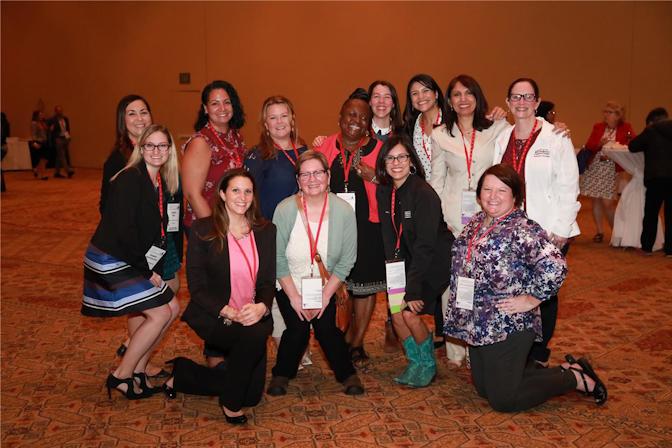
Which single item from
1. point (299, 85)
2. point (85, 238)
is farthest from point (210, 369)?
point (299, 85)

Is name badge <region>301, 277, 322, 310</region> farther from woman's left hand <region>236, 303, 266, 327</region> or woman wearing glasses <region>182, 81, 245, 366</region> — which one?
woman wearing glasses <region>182, 81, 245, 366</region>

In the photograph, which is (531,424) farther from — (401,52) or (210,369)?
(401,52)

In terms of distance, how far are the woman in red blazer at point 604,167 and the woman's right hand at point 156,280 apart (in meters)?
5.60

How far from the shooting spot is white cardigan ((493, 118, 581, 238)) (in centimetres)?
370

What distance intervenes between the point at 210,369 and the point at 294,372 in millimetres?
483

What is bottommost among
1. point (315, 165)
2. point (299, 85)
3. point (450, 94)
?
point (315, 165)

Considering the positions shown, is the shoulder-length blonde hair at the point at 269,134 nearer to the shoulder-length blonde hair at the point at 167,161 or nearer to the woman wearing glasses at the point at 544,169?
the shoulder-length blonde hair at the point at 167,161

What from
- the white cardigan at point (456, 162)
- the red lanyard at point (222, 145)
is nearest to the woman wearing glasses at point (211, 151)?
the red lanyard at point (222, 145)

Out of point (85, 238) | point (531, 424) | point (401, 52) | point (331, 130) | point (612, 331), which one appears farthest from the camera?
point (331, 130)

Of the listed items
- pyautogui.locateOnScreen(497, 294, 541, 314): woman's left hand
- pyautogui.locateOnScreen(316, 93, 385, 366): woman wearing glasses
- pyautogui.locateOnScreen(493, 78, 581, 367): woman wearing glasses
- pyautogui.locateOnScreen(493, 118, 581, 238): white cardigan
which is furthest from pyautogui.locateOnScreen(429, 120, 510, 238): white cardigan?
pyautogui.locateOnScreen(497, 294, 541, 314): woman's left hand

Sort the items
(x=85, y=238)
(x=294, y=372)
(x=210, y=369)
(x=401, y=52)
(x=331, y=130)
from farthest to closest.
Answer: (x=331, y=130) → (x=401, y=52) → (x=85, y=238) → (x=294, y=372) → (x=210, y=369)

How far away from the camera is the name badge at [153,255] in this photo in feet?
11.6

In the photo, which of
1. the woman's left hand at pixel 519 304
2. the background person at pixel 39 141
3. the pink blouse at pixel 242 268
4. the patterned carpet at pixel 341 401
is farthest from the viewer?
the background person at pixel 39 141

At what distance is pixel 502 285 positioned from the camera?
3.32 metres
